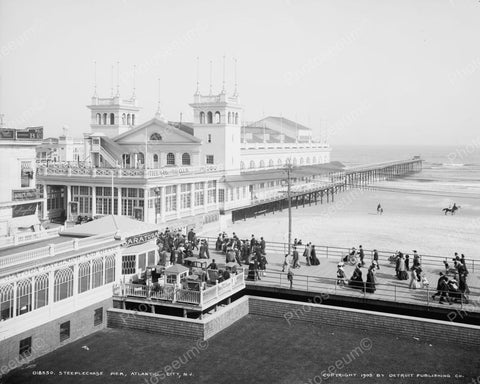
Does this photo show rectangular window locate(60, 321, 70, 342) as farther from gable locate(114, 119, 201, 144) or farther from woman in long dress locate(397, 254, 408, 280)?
gable locate(114, 119, 201, 144)

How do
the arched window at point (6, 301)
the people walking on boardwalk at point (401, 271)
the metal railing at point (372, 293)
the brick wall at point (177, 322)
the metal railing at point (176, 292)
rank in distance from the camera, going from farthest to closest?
the people walking on boardwalk at point (401, 271)
the metal railing at point (176, 292)
the metal railing at point (372, 293)
the brick wall at point (177, 322)
the arched window at point (6, 301)

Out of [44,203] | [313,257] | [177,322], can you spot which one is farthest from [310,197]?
[177,322]

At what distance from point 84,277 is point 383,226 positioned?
1099 inches

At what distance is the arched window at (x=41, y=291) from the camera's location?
16219 mm

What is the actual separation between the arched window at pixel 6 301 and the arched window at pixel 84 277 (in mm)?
2880

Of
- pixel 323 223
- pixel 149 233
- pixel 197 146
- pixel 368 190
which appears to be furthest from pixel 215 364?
pixel 368 190

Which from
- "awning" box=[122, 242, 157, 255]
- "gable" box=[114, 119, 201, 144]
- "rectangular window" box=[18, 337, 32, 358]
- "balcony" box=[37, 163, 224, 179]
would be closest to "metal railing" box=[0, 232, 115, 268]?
"awning" box=[122, 242, 157, 255]

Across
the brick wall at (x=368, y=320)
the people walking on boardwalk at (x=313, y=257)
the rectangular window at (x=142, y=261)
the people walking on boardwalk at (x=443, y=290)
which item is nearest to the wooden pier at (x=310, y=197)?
the people walking on boardwalk at (x=313, y=257)

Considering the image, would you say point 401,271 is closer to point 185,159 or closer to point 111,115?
point 185,159

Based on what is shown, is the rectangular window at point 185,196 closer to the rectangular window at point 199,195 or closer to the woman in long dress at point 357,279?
the rectangular window at point 199,195

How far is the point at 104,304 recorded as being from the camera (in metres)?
19.0

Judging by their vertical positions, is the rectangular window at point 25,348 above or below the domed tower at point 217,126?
below

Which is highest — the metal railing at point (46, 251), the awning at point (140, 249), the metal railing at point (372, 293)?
the metal railing at point (46, 251)

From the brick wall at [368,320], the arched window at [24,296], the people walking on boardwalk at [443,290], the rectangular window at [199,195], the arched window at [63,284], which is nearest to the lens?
the arched window at [24,296]
